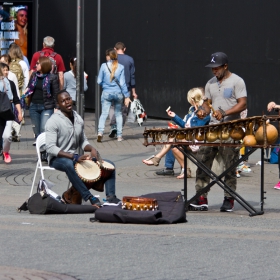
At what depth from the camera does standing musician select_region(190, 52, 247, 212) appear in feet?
33.4

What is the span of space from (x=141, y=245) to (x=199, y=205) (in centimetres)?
235

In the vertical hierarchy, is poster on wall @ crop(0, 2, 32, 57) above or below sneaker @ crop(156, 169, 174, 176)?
above

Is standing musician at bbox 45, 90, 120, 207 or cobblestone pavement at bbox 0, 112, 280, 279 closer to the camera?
cobblestone pavement at bbox 0, 112, 280, 279

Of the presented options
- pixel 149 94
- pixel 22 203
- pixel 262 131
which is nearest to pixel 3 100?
pixel 22 203

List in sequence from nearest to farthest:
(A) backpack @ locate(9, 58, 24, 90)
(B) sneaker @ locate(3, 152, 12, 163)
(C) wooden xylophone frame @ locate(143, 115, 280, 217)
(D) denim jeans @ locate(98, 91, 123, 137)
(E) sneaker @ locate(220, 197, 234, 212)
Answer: (C) wooden xylophone frame @ locate(143, 115, 280, 217)
(E) sneaker @ locate(220, 197, 234, 212)
(B) sneaker @ locate(3, 152, 12, 163)
(D) denim jeans @ locate(98, 91, 123, 137)
(A) backpack @ locate(9, 58, 24, 90)

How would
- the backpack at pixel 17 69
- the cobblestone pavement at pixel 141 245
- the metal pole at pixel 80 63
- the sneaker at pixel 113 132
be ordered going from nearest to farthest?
the cobblestone pavement at pixel 141 245, the metal pole at pixel 80 63, the sneaker at pixel 113 132, the backpack at pixel 17 69

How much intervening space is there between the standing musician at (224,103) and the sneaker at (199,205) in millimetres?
169

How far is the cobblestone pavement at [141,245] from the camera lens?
7211 millimetres

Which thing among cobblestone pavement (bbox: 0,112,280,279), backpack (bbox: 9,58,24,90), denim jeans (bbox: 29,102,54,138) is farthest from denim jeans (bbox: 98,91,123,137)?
cobblestone pavement (bbox: 0,112,280,279)

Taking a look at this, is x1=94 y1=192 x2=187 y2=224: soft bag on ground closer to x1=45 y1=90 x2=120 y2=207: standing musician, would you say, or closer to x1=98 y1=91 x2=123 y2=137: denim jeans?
x1=45 y1=90 x2=120 y2=207: standing musician

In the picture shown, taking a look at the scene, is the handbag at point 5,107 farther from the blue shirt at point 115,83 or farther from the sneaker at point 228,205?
the sneaker at point 228,205

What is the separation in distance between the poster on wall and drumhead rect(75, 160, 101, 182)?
1493cm

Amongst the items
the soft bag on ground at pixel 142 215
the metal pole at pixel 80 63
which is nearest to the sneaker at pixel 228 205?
the soft bag on ground at pixel 142 215

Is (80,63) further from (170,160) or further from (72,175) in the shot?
(170,160)
